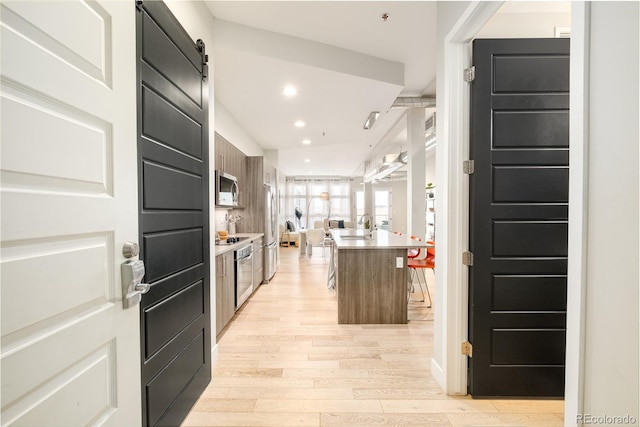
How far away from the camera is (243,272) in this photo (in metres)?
3.40

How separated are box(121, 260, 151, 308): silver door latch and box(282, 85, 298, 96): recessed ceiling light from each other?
8.82 ft

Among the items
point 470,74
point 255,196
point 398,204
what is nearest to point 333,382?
point 470,74

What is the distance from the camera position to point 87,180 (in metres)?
0.90

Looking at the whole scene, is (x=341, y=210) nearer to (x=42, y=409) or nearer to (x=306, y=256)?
(x=306, y=256)

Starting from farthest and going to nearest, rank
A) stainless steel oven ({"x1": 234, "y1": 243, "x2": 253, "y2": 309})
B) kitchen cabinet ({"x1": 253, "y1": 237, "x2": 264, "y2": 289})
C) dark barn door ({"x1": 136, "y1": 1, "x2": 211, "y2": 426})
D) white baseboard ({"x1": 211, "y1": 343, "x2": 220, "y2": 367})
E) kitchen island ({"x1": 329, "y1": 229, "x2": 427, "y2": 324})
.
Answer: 1. kitchen cabinet ({"x1": 253, "y1": 237, "x2": 264, "y2": 289})
2. stainless steel oven ({"x1": 234, "y1": 243, "x2": 253, "y2": 309})
3. kitchen island ({"x1": 329, "y1": 229, "x2": 427, "y2": 324})
4. white baseboard ({"x1": 211, "y1": 343, "x2": 220, "y2": 367})
5. dark barn door ({"x1": 136, "y1": 1, "x2": 211, "y2": 426})

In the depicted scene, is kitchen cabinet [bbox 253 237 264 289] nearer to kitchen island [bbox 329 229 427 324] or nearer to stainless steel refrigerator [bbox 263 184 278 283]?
stainless steel refrigerator [bbox 263 184 278 283]

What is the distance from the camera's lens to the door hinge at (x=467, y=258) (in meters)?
1.78

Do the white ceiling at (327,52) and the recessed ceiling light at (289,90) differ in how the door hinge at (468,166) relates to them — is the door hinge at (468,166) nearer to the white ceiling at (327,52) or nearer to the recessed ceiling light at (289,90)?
the white ceiling at (327,52)

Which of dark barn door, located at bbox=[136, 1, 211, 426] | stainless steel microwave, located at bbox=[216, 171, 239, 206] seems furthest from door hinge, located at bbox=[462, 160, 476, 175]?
stainless steel microwave, located at bbox=[216, 171, 239, 206]

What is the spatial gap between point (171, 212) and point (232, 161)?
2719 millimetres

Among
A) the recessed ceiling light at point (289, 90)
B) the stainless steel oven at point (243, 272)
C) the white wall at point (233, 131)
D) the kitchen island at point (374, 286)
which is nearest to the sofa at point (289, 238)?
the white wall at point (233, 131)

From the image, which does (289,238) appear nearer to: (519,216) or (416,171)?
(416,171)

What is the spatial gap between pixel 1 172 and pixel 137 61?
0.77 m

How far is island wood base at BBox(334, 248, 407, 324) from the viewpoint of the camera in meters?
3.07
